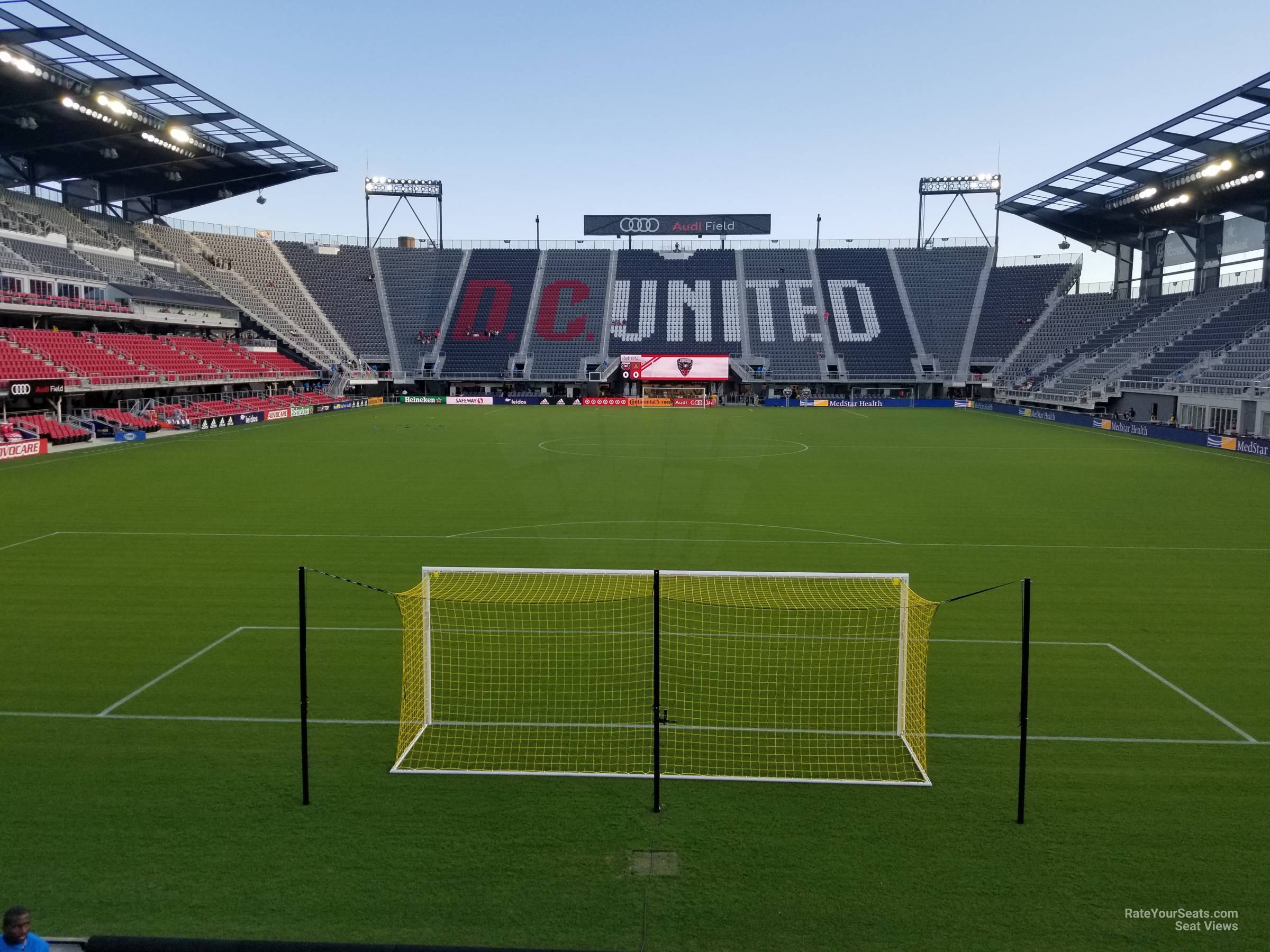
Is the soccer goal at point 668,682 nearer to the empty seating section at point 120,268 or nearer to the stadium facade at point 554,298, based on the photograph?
the stadium facade at point 554,298

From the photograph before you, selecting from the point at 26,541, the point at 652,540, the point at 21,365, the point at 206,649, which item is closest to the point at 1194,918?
the point at 206,649

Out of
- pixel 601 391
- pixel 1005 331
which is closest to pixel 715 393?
pixel 601 391

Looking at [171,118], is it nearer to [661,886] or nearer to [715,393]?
[715,393]

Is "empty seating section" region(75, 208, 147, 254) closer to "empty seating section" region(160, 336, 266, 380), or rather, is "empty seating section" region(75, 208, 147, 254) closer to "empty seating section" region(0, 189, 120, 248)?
"empty seating section" region(0, 189, 120, 248)

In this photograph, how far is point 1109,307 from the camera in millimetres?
67500

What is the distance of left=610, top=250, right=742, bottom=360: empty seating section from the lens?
76.2m

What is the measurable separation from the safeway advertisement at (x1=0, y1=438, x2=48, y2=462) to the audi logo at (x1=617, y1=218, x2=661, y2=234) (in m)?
62.8

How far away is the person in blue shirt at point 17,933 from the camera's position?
4199mm

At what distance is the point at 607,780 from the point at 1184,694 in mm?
6803

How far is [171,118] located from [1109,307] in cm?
6887

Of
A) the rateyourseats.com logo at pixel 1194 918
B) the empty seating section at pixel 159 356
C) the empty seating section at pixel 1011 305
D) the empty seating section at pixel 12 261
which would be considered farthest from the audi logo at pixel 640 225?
the rateyourseats.com logo at pixel 1194 918

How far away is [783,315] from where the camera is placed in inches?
3098

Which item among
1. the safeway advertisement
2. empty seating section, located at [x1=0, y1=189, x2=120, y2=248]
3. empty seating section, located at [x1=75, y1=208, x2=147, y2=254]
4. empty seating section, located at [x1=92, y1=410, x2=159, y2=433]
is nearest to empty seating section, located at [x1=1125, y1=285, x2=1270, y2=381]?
empty seating section, located at [x1=92, y1=410, x2=159, y2=433]

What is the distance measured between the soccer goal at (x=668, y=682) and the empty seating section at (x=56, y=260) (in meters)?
44.9
